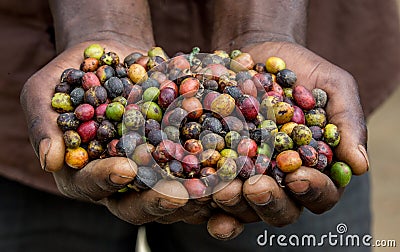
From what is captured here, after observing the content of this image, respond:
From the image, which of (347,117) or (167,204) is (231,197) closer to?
(167,204)

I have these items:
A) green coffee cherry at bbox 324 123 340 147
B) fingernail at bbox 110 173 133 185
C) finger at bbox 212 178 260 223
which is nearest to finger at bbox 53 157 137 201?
fingernail at bbox 110 173 133 185

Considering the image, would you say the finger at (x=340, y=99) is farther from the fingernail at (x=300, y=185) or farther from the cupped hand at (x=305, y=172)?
the fingernail at (x=300, y=185)

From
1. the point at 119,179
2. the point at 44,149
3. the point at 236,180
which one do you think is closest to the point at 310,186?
the point at 236,180

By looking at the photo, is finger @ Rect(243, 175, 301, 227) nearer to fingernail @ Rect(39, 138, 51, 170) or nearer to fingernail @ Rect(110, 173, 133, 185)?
fingernail @ Rect(110, 173, 133, 185)

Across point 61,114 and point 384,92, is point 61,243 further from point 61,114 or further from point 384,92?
point 384,92

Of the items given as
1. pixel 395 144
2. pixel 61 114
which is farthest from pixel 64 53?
pixel 395 144

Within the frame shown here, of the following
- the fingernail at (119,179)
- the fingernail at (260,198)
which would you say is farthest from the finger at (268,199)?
the fingernail at (119,179)

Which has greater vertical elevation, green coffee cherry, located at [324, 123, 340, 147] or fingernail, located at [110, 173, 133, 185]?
fingernail, located at [110, 173, 133, 185]
